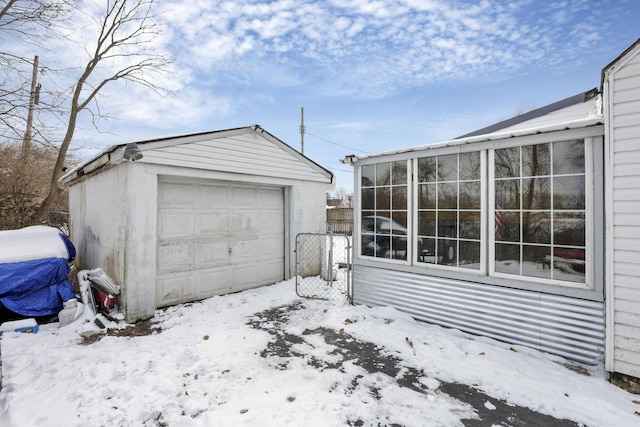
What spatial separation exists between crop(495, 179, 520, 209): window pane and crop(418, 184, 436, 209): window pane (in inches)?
37.3

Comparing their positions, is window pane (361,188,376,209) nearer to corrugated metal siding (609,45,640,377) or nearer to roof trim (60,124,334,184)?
roof trim (60,124,334,184)

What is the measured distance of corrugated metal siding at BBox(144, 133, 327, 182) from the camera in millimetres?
5594

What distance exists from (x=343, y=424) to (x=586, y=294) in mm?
3285

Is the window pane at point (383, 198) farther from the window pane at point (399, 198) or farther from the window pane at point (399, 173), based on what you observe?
the window pane at point (399, 173)

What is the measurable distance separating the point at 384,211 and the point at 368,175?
31.8 inches

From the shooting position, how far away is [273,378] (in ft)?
10.7

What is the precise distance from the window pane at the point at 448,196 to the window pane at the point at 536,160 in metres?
0.96

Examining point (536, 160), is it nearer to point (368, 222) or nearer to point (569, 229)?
point (569, 229)

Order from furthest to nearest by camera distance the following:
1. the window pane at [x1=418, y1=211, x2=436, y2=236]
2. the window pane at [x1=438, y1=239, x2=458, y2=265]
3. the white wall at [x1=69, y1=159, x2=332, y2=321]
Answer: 1. the white wall at [x1=69, y1=159, x2=332, y2=321]
2. the window pane at [x1=418, y1=211, x2=436, y2=236]
3. the window pane at [x1=438, y1=239, x2=458, y2=265]

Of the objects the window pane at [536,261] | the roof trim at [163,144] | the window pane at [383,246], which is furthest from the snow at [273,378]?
the roof trim at [163,144]

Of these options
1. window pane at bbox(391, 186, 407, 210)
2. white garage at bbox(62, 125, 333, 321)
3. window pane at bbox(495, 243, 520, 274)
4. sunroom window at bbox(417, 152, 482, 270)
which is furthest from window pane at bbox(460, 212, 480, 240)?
white garage at bbox(62, 125, 333, 321)

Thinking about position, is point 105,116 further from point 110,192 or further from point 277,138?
point 277,138

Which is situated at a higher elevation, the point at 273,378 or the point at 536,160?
the point at 536,160

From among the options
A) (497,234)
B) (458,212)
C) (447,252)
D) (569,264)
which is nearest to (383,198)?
(458,212)
